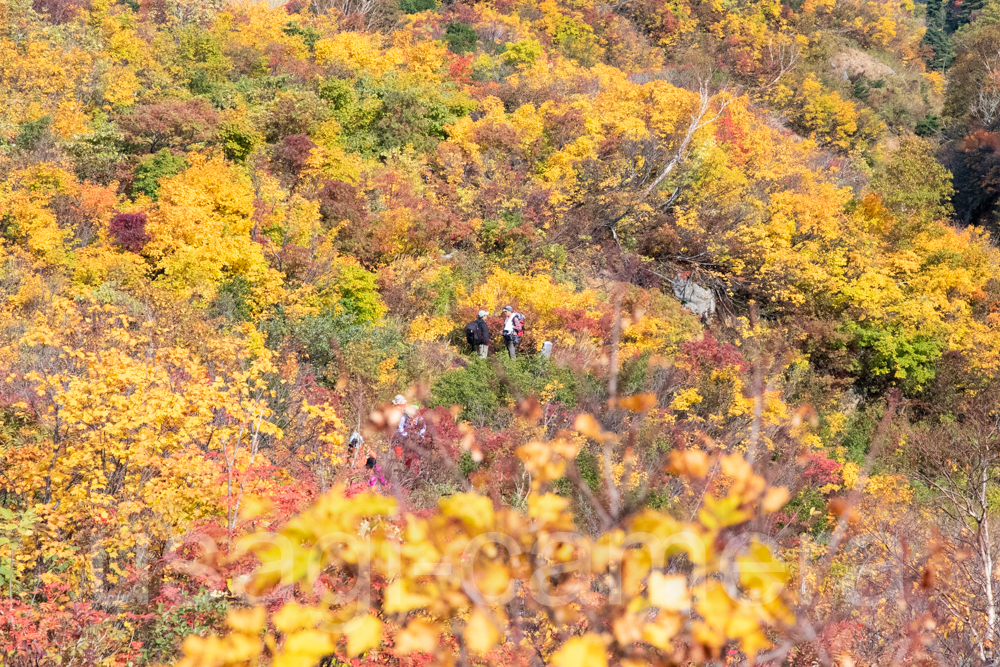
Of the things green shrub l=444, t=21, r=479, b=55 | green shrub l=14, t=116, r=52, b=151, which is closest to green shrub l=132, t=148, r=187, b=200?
green shrub l=14, t=116, r=52, b=151

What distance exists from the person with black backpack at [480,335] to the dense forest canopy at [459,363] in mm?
117

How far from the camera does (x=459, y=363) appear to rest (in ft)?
40.2

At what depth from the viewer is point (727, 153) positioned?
63.8ft

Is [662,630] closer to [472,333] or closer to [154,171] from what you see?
[472,333]

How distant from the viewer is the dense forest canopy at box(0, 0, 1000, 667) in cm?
198

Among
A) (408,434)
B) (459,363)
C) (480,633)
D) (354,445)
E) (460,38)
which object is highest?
(480,633)

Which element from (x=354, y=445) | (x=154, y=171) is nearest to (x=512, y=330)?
(x=354, y=445)

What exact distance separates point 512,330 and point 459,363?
1.12m

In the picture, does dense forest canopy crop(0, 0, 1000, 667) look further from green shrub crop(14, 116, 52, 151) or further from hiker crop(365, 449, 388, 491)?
hiker crop(365, 449, 388, 491)

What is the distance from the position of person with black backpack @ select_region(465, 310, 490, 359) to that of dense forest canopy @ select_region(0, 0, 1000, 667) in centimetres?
12

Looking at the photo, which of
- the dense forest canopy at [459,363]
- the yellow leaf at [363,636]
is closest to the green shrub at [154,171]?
the dense forest canopy at [459,363]

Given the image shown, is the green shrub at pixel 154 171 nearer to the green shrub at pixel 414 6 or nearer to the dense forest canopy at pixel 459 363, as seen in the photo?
the dense forest canopy at pixel 459 363

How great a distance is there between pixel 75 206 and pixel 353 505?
1488 cm

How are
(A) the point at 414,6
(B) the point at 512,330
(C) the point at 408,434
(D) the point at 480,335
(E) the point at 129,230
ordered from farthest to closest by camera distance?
(A) the point at 414,6
(E) the point at 129,230
(B) the point at 512,330
(D) the point at 480,335
(C) the point at 408,434
